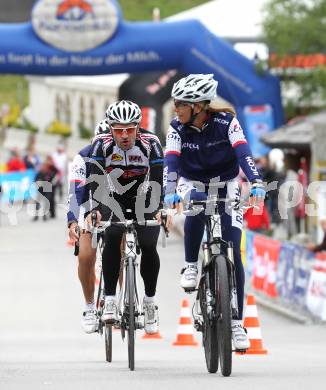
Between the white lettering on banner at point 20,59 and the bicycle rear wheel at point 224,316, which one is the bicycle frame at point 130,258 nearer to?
the bicycle rear wheel at point 224,316

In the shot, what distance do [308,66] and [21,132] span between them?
37842mm

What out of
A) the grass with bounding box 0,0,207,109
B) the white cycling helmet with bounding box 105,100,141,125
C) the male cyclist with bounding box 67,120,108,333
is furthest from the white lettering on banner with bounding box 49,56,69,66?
the grass with bounding box 0,0,207,109

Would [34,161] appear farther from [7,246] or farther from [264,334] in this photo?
[264,334]

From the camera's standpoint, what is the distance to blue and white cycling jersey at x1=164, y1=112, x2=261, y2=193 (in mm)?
10461

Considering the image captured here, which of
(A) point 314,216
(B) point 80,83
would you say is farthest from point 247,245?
(B) point 80,83

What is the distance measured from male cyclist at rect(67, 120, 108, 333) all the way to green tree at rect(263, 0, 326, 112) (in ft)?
72.5

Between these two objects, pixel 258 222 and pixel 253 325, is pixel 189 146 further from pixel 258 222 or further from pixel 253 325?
pixel 258 222

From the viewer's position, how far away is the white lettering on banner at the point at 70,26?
28.9m

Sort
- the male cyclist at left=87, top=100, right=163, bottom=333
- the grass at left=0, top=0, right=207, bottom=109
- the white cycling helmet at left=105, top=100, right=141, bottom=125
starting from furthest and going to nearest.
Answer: the grass at left=0, top=0, right=207, bottom=109
the male cyclist at left=87, top=100, right=163, bottom=333
the white cycling helmet at left=105, top=100, right=141, bottom=125

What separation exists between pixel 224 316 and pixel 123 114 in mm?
1731

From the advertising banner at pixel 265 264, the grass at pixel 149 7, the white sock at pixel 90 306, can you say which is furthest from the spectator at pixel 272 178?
the grass at pixel 149 7

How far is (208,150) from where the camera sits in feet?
34.7

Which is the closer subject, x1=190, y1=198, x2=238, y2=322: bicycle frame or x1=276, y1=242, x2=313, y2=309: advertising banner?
x1=190, y1=198, x2=238, y2=322: bicycle frame

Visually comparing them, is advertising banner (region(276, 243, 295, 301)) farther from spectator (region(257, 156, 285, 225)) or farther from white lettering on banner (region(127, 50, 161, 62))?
spectator (region(257, 156, 285, 225))
